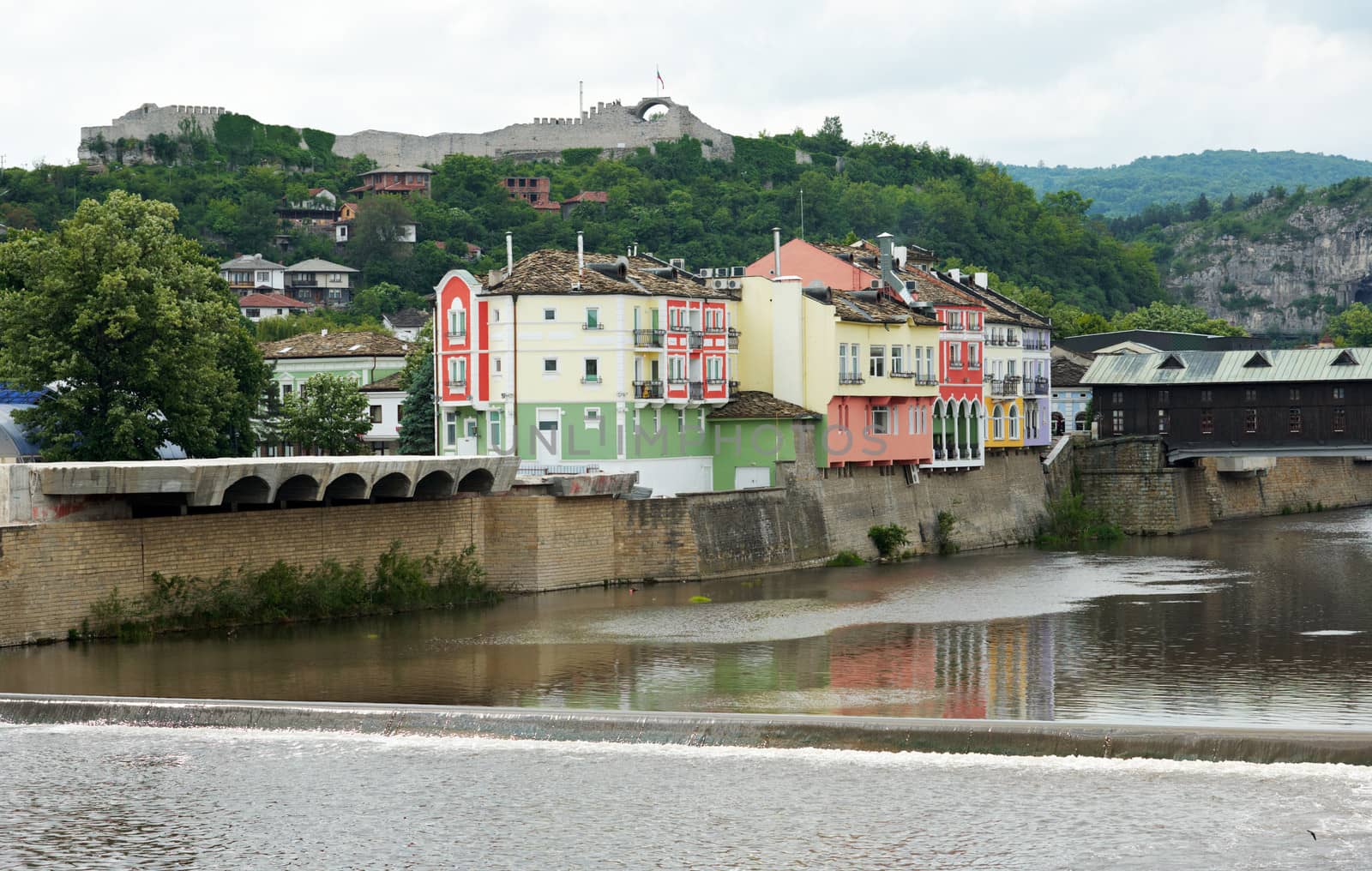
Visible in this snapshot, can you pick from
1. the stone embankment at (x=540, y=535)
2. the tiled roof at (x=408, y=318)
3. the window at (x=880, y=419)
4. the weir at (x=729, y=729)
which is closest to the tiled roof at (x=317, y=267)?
the tiled roof at (x=408, y=318)

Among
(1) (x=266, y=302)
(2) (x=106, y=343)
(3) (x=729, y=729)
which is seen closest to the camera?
(3) (x=729, y=729)

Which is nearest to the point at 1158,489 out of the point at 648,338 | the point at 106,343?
the point at 648,338

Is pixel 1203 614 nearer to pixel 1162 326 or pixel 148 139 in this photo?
pixel 1162 326

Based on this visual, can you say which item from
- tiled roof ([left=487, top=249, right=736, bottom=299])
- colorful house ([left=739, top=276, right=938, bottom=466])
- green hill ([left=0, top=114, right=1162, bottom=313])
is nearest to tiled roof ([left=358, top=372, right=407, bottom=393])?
tiled roof ([left=487, top=249, right=736, bottom=299])

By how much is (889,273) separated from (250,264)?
214 feet

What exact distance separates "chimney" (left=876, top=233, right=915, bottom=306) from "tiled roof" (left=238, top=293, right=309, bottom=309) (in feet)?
175

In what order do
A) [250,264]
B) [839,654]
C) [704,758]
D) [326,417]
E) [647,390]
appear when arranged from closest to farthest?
[704,758] → [839,654] → [647,390] → [326,417] → [250,264]

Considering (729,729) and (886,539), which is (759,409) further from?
(729,729)

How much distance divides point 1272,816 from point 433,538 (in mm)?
25637

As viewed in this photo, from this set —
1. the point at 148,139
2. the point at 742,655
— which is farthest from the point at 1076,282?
the point at 742,655

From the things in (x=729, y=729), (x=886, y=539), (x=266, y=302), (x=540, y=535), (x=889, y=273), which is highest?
(x=266, y=302)

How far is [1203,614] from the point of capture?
152 feet

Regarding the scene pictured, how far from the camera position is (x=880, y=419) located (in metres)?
63.9

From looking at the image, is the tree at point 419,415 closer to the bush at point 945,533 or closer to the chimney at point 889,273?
the chimney at point 889,273
